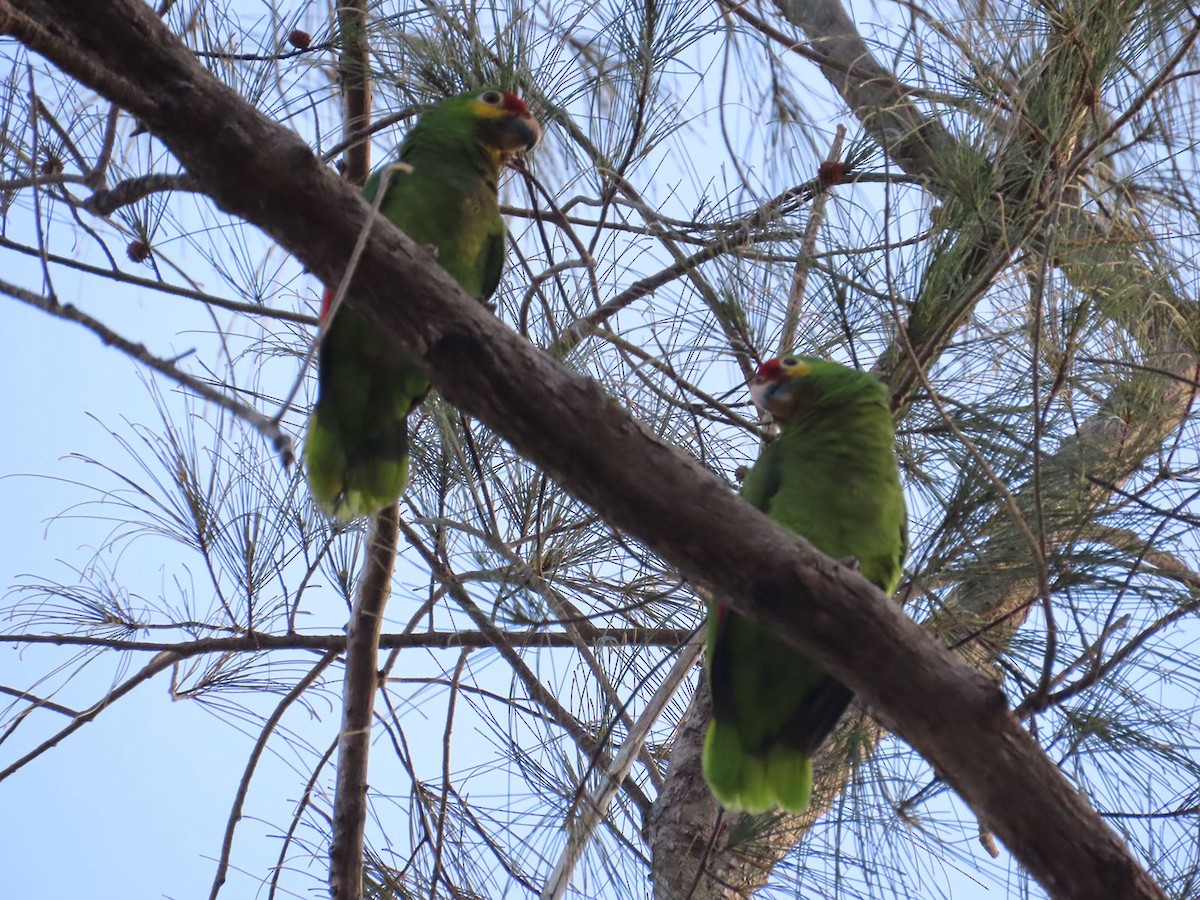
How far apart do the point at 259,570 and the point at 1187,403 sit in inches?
78.2

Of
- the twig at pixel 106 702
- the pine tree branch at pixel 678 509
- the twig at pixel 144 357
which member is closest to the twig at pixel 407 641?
the twig at pixel 106 702

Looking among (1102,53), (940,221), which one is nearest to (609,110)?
(940,221)

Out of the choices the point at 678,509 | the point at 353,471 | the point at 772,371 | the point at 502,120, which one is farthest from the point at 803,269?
the point at 353,471

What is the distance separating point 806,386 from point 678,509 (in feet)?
2.24

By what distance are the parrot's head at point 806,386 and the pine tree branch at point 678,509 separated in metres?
0.59

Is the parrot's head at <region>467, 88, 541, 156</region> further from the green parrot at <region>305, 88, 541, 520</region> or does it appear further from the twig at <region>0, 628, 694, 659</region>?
the twig at <region>0, 628, 694, 659</region>

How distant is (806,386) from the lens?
207 centimetres

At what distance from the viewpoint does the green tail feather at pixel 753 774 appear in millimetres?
1886

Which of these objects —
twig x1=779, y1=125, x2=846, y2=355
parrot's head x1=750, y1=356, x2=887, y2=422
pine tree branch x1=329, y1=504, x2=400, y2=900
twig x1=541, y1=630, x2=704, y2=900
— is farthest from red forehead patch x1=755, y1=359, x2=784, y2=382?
pine tree branch x1=329, y1=504, x2=400, y2=900

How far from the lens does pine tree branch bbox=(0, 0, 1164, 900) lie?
1.46 meters

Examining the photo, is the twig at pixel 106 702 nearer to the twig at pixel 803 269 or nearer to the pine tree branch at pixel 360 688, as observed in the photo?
the pine tree branch at pixel 360 688

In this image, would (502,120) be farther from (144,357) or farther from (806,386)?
(144,357)

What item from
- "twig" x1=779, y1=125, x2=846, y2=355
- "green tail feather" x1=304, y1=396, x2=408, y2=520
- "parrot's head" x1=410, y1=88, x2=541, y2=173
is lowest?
"green tail feather" x1=304, y1=396, x2=408, y2=520

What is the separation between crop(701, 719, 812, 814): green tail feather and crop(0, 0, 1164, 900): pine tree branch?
0.44m
